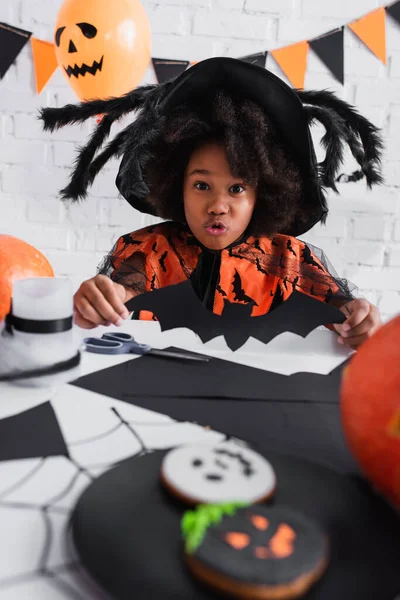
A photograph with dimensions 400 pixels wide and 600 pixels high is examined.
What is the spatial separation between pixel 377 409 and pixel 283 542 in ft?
0.31

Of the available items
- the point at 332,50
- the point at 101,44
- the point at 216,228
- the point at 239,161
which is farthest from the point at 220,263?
the point at 332,50

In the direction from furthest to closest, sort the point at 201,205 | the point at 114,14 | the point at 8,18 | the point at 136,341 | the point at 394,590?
the point at 8,18
the point at 114,14
the point at 201,205
the point at 136,341
the point at 394,590

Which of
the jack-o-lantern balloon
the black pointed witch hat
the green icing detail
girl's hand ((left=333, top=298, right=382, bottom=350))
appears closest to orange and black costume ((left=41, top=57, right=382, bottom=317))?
the black pointed witch hat

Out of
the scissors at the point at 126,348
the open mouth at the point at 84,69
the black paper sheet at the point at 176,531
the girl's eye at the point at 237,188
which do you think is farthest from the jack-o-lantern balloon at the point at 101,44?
the black paper sheet at the point at 176,531

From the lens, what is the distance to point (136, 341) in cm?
62

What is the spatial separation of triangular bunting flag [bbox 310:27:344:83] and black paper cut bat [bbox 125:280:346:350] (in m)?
1.42

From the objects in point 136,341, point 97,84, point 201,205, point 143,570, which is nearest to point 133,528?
point 143,570

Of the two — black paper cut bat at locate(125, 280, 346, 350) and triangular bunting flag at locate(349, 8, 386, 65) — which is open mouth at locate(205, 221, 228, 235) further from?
triangular bunting flag at locate(349, 8, 386, 65)

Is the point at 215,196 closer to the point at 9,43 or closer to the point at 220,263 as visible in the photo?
the point at 220,263

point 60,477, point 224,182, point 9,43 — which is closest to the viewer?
point 60,477

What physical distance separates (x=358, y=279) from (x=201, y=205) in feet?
3.58

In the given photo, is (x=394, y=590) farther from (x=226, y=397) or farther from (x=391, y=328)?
(x=226, y=397)

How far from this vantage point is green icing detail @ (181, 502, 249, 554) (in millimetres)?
215

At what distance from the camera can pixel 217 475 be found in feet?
0.86
